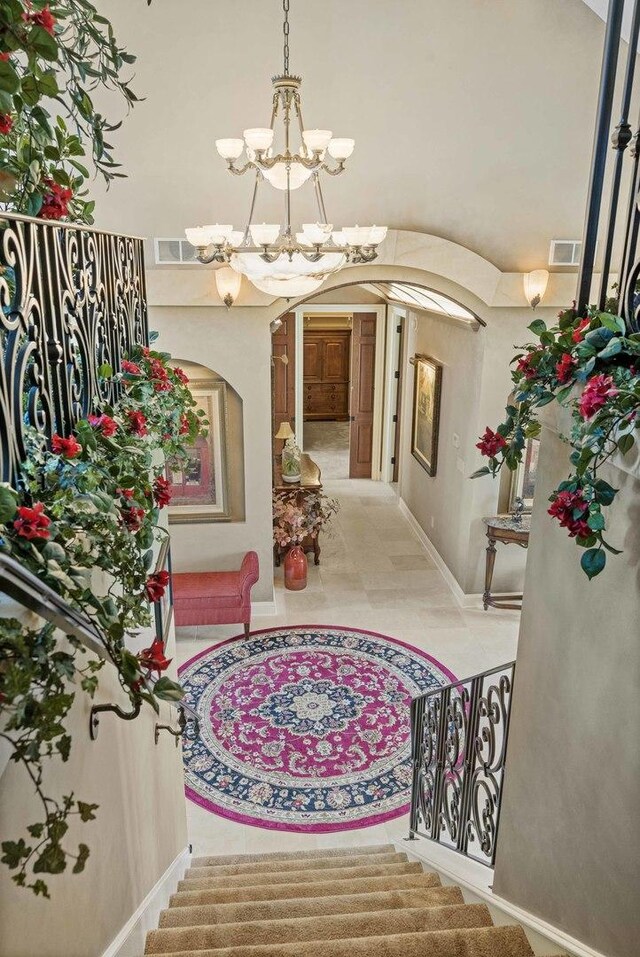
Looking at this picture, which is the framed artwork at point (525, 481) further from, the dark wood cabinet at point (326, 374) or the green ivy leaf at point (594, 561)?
the dark wood cabinet at point (326, 374)

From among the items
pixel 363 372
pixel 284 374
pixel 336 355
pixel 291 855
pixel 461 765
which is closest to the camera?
pixel 461 765

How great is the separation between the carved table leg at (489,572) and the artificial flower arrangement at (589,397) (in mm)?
5298

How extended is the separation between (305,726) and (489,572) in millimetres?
2640

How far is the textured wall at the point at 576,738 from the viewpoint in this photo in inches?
71.5

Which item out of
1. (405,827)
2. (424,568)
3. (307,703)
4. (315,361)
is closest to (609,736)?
(405,827)

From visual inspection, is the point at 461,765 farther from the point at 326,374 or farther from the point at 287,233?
the point at 326,374

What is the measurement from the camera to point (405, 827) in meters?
4.90

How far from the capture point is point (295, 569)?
7.84 metres

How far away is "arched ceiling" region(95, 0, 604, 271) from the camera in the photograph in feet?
18.4

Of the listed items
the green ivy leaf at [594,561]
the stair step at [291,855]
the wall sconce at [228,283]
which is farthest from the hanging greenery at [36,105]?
the wall sconce at [228,283]

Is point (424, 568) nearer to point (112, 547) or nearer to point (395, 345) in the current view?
point (395, 345)

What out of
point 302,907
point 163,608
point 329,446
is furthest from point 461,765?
point 329,446

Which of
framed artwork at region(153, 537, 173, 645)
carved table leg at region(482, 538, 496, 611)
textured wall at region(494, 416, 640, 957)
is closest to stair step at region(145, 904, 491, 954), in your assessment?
textured wall at region(494, 416, 640, 957)

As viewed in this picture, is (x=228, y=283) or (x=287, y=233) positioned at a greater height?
(x=287, y=233)
